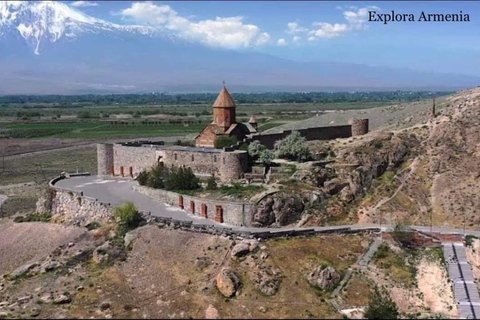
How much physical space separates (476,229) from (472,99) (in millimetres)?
13640

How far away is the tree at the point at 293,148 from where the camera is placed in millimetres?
36469

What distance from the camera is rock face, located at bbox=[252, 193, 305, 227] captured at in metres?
30.0

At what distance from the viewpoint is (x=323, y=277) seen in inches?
985

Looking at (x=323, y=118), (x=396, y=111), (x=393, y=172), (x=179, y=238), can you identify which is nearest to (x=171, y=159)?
(x=179, y=238)

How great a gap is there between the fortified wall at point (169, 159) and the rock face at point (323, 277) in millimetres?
10695

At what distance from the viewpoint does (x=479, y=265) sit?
87.9ft

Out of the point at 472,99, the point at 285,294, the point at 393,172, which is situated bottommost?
the point at 285,294

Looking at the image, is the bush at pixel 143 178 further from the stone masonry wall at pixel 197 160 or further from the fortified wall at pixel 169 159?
the stone masonry wall at pixel 197 160

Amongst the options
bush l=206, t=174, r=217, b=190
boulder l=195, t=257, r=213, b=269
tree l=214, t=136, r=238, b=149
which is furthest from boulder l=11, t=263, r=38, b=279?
tree l=214, t=136, r=238, b=149

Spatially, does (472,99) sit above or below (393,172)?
above

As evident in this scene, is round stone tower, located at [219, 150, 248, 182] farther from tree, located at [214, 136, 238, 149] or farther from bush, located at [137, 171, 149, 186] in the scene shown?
bush, located at [137, 171, 149, 186]

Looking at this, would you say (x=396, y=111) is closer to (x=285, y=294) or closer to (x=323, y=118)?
(x=323, y=118)

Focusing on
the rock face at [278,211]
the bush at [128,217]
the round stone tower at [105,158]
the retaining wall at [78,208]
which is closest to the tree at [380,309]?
the rock face at [278,211]

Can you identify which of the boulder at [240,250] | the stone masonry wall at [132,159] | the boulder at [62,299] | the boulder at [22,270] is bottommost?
the boulder at [22,270]
